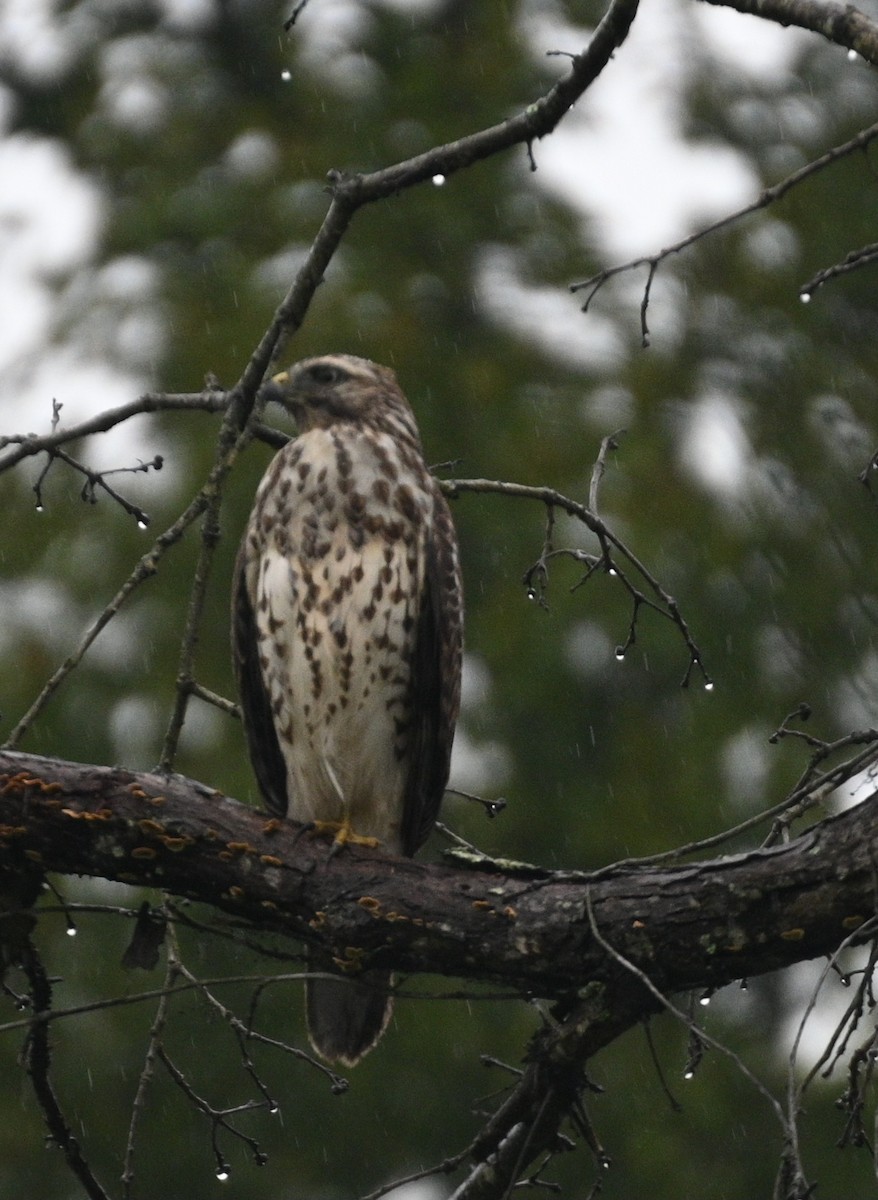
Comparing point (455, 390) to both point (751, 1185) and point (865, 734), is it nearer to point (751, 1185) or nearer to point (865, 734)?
point (751, 1185)

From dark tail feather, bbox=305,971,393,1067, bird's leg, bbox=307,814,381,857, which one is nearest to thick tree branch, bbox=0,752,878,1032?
bird's leg, bbox=307,814,381,857

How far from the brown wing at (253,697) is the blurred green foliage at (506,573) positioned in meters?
2.04

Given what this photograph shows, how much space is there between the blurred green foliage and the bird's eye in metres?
2.31

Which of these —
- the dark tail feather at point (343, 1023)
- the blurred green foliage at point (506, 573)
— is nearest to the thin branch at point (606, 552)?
the dark tail feather at point (343, 1023)

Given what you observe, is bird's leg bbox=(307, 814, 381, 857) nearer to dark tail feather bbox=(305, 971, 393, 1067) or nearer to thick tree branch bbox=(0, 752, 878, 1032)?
thick tree branch bbox=(0, 752, 878, 1032)

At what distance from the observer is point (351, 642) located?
14.7 ft

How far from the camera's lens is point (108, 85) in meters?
10.9

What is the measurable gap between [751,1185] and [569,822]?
1.66 metres

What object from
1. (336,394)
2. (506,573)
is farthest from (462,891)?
(506,573)

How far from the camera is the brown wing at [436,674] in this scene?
457 centimetres

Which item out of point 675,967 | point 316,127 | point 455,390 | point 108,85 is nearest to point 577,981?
point 675,967

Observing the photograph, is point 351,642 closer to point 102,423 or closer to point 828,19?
point 102,423

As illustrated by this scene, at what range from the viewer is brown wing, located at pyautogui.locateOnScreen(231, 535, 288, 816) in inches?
185

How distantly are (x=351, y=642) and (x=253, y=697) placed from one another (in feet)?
1.42
